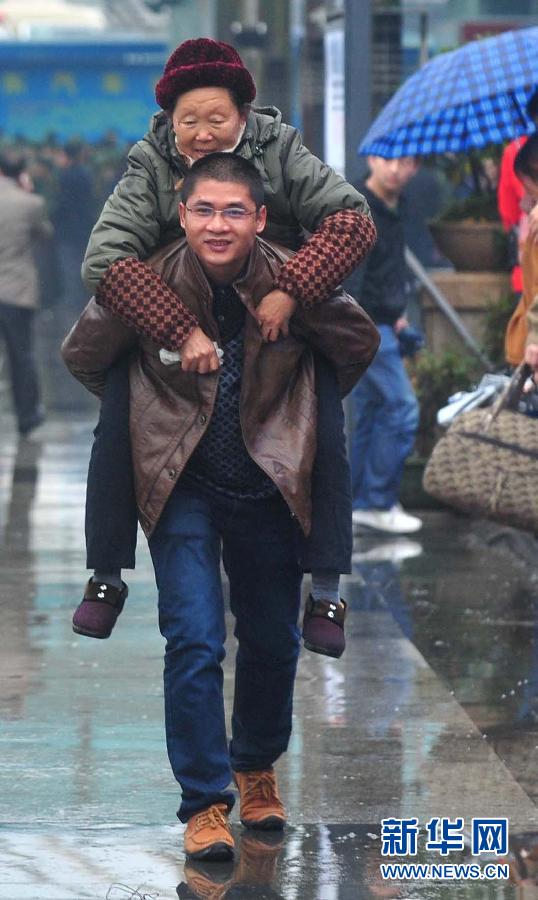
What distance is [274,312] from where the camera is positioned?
483 cm

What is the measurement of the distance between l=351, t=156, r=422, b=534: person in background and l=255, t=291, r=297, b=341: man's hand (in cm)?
436

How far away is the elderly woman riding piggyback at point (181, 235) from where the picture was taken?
4.79 metres

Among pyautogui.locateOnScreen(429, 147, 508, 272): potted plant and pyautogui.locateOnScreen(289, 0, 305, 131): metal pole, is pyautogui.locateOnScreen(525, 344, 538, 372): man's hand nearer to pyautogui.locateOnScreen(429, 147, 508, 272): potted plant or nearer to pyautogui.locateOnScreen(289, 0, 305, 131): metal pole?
pyautogui.locateOnScreen(429, 147, 508, 272): potted plant

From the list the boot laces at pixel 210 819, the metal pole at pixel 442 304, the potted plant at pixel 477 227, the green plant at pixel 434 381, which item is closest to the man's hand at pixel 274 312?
the boot laces at pixel 210 819

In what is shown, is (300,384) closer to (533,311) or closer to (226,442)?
(226,442)

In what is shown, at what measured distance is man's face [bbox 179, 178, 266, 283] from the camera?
4.77m

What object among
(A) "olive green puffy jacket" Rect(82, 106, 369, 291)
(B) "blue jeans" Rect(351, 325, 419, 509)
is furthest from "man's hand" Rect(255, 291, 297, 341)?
(B) "blue jeans" Rect(351, 325, 419, 509)

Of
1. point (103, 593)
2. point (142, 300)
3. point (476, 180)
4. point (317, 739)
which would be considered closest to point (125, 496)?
point (103, 593)

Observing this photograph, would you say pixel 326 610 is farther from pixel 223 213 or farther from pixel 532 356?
pixel 532 356

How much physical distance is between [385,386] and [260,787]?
4.60 metres

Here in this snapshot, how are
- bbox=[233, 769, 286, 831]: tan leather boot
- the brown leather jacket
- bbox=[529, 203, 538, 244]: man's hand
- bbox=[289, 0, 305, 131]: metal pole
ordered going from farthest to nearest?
bbox=[289, 0, 305, 131]: metal pole, bbox=[529, 203, 538, 244]: man's hand, bbox=[233, 769, 286, 831]: tan leather boot, the brown leather jacket

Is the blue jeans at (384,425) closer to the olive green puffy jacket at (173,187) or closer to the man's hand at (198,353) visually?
the olive green puffy jacket at (173,187)

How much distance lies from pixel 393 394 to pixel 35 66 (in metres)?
18.1

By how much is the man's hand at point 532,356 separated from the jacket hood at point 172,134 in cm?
163
